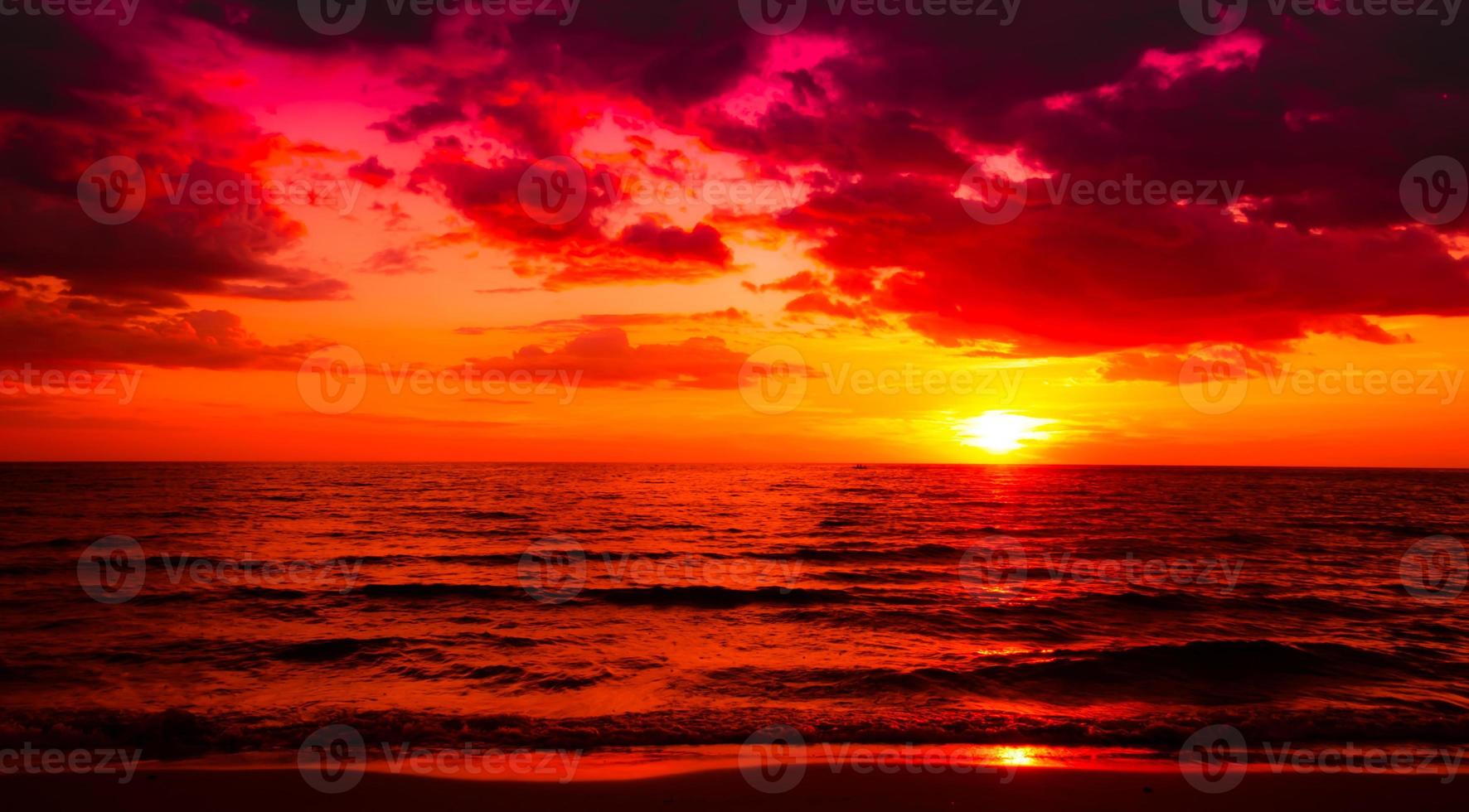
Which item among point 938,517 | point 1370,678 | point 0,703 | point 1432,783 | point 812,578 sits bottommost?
point 0,703

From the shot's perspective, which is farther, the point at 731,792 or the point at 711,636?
the point at 711,636

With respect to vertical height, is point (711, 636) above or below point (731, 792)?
above

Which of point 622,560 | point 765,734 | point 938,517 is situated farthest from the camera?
point 938,517

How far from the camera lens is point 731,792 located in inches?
338

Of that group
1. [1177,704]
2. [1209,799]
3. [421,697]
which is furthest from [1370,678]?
[421,697]

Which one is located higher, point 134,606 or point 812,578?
point 812,578

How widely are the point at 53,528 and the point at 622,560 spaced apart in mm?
31346

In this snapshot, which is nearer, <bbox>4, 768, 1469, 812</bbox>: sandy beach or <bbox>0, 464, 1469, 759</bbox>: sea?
<bbox>4, 768, 1469, 812</bbox>: sandy beach

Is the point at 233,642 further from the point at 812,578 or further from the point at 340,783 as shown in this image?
the point at 812,578

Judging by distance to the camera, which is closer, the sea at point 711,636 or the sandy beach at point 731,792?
the sandy beach at point 731,792

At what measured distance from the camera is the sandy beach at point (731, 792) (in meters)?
8.21

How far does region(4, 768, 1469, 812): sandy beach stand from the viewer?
8.21 m

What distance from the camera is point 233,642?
1686cm

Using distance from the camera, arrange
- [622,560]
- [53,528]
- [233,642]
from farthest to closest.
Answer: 1. [53,528]
2. [622,560]
3. [233,642]
